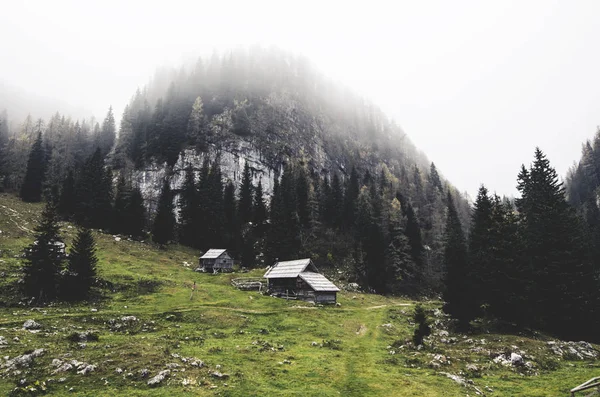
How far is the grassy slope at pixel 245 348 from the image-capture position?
2238 cm

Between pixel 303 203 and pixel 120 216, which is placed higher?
pixel 303 203

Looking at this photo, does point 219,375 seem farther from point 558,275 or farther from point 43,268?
point 558,275

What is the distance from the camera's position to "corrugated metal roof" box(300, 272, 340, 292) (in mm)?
62625

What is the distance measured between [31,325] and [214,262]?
165 ft

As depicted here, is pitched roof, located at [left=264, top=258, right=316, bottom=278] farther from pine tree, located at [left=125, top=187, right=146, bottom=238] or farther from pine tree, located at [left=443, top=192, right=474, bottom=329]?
pine tree, located at [left=125, top=187, right=146, bottom=238]

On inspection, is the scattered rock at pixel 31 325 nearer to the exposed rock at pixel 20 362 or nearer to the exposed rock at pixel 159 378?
the exposed rock at pixel 20 362

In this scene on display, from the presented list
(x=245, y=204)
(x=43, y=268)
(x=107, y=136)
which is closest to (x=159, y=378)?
(x=43, y=268)

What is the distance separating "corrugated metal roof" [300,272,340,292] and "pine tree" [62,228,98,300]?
113ft

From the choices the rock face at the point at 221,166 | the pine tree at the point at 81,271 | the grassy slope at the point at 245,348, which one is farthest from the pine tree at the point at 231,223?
the pine tree at the point at 81,271

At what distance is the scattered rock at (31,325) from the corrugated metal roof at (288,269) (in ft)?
132

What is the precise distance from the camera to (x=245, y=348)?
3177cm

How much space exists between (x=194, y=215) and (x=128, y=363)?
82675 millimetres

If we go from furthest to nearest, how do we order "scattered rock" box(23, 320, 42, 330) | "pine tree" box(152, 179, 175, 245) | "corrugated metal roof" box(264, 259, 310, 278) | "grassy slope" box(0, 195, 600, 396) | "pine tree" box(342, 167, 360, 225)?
"pine tree" box(342, 167, 360, 225)
"pine tree" box(152, 179, 175, 245)
"corrugated metal roof" box(264, 259, 310, 278)
"scattered rock" box(23, 320, 42, 330)
"grassy slope" box(0, 195, 600, 396)

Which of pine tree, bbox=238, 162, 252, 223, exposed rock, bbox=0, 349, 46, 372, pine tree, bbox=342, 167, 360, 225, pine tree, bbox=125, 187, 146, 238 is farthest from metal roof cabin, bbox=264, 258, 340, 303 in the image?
pine tree, bbox=125, 187, 146, 238
